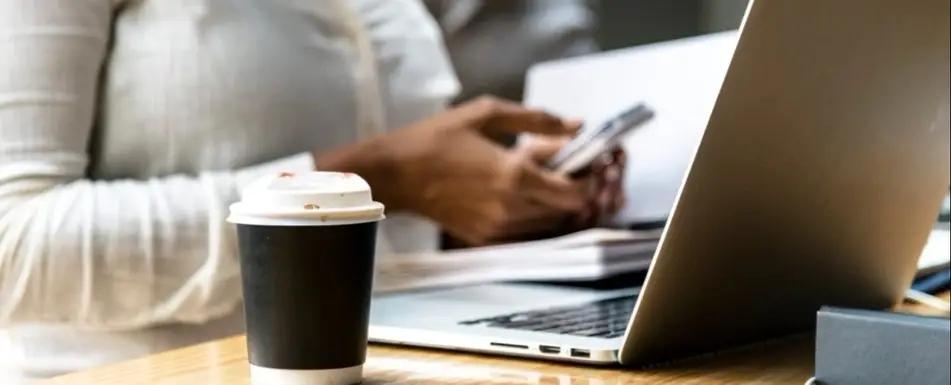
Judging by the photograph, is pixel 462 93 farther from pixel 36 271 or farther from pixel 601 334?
pixel 601 334

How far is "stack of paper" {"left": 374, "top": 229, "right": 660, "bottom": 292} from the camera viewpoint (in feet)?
2.56

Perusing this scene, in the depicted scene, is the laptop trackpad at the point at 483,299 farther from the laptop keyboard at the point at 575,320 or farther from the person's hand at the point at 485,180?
the person's hand at the point at 485,180

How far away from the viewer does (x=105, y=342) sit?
843 millimetres

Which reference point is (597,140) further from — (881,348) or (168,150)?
(881,348)

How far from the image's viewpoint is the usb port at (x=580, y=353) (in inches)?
19.3

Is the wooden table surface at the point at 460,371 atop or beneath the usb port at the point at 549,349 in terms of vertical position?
beneath

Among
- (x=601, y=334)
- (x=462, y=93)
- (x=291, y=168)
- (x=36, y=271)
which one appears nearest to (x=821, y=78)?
(x=601, y=334)

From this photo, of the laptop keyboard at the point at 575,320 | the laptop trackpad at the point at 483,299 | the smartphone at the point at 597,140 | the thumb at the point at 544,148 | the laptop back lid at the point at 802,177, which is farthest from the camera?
the thumb at the point at 544,148

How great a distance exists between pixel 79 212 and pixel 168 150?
0.34ft

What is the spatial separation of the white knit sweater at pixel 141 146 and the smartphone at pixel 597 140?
0.70 ft

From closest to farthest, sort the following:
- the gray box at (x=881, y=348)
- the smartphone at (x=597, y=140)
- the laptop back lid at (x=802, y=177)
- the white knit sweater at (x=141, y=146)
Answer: the gray box at (x=881, y=348)
the laptop back lid at (x=802, y=177)
the white knit sweater at (x=141, y=146)
the smartphone at (x=597, y=140)

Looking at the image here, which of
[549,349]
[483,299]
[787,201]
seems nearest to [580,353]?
[549,349]

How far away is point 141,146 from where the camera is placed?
0.84 m

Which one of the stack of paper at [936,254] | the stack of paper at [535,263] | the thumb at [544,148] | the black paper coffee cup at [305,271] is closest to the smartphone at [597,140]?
the thumb at [544,148]
